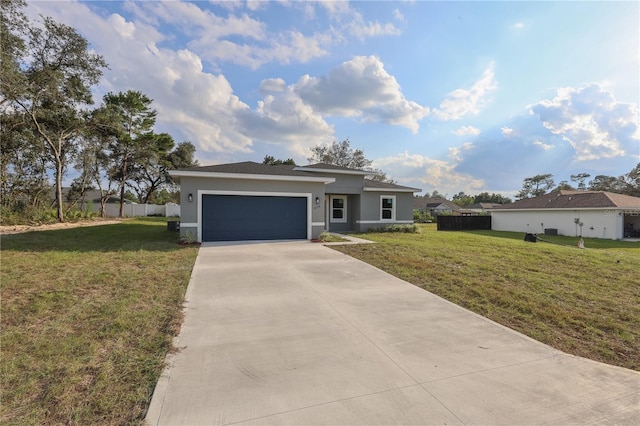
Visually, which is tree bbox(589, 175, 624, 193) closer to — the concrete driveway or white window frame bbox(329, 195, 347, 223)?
white window frame bbox(329, 195, 347, 223)

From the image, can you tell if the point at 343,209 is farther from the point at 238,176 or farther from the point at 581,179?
the point at 581,179

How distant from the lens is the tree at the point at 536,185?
57906 mm

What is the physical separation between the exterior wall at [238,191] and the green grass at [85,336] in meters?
3.86

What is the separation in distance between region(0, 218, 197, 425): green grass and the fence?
2079cm

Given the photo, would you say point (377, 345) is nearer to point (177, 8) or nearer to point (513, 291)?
point (513, 291)

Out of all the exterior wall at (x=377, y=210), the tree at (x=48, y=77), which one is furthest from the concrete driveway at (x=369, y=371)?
the tree at (x=48, y=77)

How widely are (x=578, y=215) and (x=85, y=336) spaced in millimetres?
26207

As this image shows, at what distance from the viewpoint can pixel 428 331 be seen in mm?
3865

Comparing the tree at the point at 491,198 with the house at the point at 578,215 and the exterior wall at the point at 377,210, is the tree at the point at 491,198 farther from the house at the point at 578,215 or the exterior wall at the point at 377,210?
the exterior wall at the point at 377,210

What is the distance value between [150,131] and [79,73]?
14.9 metres

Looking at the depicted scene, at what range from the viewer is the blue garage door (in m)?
11.7

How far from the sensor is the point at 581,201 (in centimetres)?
2052

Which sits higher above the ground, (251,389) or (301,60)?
(301,60)

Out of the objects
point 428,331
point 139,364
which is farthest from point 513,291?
point 139,364
